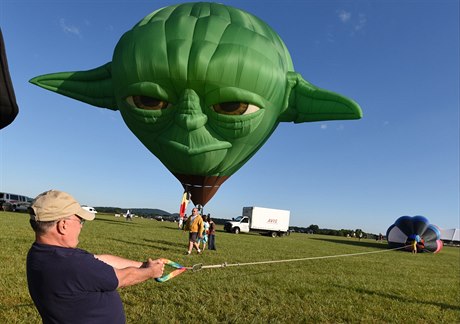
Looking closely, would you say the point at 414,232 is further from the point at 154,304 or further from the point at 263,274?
the point at 154,304

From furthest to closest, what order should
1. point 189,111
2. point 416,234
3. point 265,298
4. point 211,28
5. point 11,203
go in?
point 11,203 → point 416,234 → point 211,28 → point 189,111 → point 265,298

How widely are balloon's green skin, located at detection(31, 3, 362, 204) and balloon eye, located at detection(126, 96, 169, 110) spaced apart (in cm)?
8

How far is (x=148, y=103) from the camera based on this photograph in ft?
29.8

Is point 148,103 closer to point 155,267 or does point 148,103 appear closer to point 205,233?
point 205,233

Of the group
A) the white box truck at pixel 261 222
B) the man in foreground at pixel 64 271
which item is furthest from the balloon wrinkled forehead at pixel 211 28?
the white box truck at pixel 261 222

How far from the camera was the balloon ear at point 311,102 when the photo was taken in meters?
10.4

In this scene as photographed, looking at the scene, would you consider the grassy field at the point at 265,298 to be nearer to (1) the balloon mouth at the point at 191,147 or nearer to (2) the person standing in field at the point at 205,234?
(1) the balloon mouth at the point at 191,147

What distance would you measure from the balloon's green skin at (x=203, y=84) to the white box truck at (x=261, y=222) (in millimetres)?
24056

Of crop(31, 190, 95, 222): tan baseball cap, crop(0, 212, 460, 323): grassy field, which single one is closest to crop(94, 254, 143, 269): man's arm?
crop(31, 190, 95, 222): tan baseball cap

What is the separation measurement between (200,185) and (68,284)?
330 inches

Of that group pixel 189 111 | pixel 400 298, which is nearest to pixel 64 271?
pixel 400 298

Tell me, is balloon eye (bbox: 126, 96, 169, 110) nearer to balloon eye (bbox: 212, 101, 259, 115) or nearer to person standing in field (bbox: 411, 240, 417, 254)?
balloon eye (bbox: 212, 101, 259, 115)

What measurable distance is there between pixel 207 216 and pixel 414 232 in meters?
16.1

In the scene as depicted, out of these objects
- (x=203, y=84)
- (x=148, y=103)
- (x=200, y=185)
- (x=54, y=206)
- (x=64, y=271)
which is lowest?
(x=64, y=271)
